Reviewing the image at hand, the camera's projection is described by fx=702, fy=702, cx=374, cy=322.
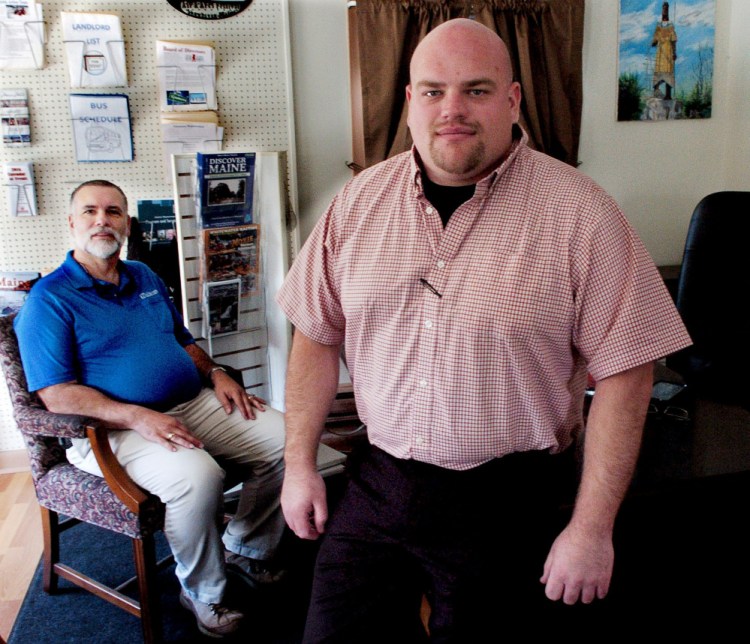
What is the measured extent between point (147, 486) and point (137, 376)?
1.16 ft

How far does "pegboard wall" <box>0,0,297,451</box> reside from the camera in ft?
9.55

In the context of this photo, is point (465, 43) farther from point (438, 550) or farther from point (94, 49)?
point (94, 49)

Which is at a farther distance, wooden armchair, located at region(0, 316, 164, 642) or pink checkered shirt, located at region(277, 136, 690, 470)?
wooden armchair, located at region(0, 316, 164, 642)

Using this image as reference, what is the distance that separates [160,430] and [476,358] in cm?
113

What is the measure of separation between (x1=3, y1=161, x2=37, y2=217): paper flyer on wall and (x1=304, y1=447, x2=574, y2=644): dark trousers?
2266 millimetres

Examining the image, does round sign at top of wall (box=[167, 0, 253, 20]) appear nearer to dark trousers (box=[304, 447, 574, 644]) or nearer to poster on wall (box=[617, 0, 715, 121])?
poster on wall (box=[617, 0, 715, 121])

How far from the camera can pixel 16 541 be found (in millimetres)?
2645

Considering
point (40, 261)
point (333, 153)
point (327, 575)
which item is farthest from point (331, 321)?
point (40, 261)

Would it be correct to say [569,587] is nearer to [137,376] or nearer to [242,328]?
[137,376]

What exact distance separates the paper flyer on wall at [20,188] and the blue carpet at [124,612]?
4.73ft

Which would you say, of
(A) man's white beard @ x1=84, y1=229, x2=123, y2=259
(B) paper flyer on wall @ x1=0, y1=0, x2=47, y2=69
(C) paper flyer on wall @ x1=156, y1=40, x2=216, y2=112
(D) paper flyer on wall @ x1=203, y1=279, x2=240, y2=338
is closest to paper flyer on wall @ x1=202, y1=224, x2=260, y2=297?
(D) paper flyer on wall @ x1=203, y1=279, x2=240, y2=338

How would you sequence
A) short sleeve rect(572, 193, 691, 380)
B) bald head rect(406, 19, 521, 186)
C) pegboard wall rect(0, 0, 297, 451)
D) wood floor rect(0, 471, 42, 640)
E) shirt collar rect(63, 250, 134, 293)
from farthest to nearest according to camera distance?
pegboard wall rect(0, 0, 297, 451) < wood floor rect(0, 471, 42, 640) < shirt collar rect(63, 250, 134, 293) < bald head rect(406, 19, 521, 186) < short sleeve rect(572, 193, 691, 380)

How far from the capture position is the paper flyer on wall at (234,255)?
2.63 metres

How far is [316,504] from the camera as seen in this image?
1478 mm
